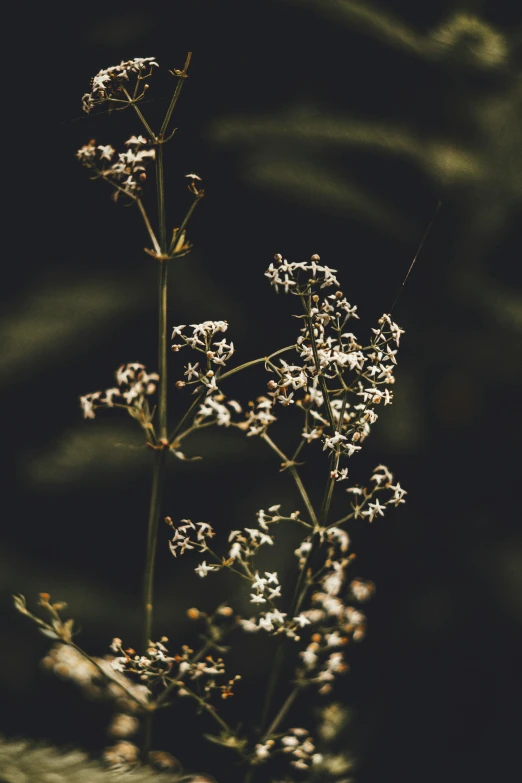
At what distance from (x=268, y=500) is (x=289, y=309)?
0.89 ft

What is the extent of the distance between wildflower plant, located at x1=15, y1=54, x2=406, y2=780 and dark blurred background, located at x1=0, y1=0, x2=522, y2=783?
0.05m

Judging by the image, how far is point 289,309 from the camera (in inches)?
38.9

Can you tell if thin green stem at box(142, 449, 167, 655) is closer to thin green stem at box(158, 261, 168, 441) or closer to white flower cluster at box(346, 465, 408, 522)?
thin green stem at box(158, 261, 168, 441)

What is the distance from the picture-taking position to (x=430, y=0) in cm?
103

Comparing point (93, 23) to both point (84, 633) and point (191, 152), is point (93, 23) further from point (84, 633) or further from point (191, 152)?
point (84, 633)

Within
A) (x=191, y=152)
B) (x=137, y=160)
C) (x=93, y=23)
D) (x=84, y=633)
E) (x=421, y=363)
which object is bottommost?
(x=84, y=633)

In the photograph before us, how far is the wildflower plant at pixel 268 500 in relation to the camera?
68 cm

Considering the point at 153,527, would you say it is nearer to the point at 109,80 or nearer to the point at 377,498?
the point at 377,498

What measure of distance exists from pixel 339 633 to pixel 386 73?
2.64ft

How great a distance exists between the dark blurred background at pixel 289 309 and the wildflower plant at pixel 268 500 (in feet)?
0.15

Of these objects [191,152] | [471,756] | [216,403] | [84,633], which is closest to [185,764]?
[84,633]

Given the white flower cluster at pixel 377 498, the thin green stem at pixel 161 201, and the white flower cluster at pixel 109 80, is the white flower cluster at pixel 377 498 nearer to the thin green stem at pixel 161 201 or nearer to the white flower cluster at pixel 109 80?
the thin green stem at pixel 161 201

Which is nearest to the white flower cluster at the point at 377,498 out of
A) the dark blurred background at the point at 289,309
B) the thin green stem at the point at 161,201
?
the dark blurred background at the point at 289,309

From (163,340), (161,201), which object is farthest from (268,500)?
(161,201)
